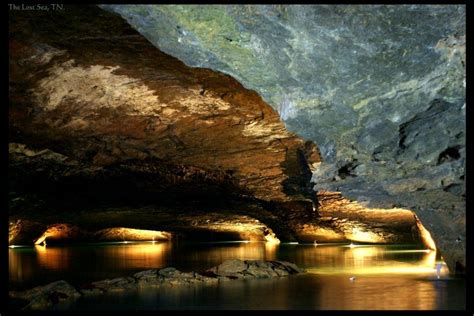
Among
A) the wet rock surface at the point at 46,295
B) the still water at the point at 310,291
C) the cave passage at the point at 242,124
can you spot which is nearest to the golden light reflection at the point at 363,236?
the cave passage at the point at 242,124

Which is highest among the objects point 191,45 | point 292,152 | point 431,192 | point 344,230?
point 191,45

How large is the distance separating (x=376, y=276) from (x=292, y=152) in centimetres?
299

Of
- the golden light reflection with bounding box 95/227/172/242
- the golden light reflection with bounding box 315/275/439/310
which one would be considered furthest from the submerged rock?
the golden light reflection with bounding box 95/227/172/242

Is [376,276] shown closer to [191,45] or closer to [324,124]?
[324,124]

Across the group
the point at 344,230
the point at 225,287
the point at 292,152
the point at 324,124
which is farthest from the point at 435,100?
the point at 344,230

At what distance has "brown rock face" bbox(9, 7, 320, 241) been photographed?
5.92 metres

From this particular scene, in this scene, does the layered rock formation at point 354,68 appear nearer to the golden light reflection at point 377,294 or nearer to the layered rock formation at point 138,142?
the layered rock formation at point 138,142

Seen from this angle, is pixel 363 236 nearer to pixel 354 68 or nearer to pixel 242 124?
pixel 242 124

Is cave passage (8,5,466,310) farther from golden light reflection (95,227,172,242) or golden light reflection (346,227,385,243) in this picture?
golden light reflection (95,227,172,242)

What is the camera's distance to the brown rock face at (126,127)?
5.92 m

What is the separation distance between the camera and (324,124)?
5.71 metres

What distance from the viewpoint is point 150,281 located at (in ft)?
25.2

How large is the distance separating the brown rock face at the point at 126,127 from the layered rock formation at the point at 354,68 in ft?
4.04

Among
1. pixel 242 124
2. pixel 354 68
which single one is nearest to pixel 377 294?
pixel 354 68
